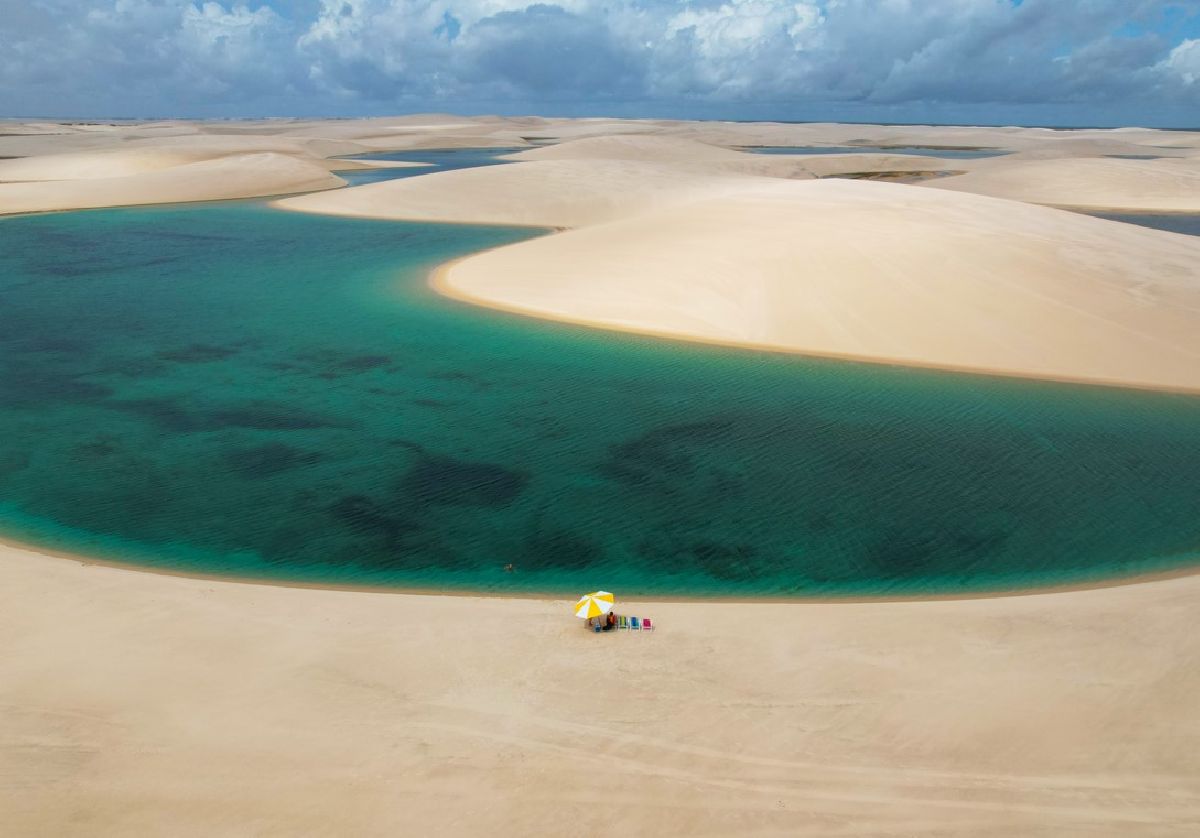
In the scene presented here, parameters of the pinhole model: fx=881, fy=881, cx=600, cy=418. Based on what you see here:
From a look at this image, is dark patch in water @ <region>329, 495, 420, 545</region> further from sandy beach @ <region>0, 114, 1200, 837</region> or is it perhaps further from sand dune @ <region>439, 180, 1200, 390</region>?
sand dune @ <region>439, 180, 1200, 390</region>

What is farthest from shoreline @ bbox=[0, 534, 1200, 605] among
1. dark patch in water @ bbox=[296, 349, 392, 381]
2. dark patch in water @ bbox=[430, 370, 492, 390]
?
dark patch in water @ bbox=[296, 349, 392, 381]

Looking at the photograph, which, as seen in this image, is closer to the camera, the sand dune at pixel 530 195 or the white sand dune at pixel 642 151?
the sand dune at pixel 530 195

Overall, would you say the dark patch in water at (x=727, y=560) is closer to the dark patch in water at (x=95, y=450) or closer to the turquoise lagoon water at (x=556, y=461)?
the turquoise lagoon water at (x=556, y=461)

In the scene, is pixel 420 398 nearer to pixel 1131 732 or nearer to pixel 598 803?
pixel 598 803

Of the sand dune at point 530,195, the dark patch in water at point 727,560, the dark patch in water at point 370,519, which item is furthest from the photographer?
the sand dune at point 530,195

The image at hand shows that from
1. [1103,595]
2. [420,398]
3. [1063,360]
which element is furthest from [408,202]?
[1103,595]

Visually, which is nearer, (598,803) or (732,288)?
(598,803)

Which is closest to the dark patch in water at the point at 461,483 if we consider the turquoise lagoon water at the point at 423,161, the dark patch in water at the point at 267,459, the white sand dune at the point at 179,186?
the dark patch in water at the point at 267,459

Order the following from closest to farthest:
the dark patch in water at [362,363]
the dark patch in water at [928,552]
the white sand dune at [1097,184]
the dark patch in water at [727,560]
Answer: the dark patch in water at [727,560] < the dark patch in water at [928,552] < the dark patch in water at [362,363] < the white sand dune at [1097,184]
